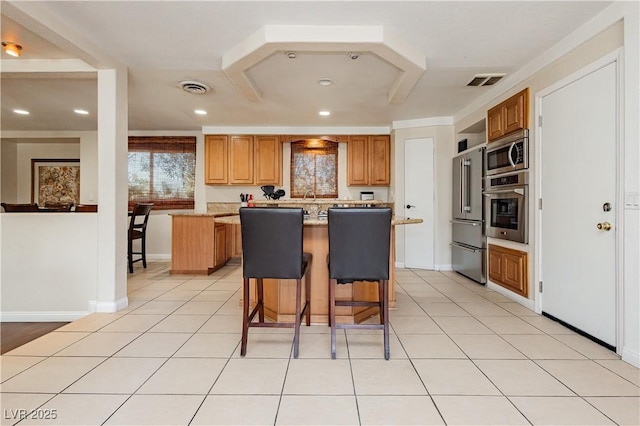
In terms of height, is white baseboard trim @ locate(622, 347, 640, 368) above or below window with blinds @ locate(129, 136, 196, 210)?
below

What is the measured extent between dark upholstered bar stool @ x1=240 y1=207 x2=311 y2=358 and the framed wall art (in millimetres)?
6213

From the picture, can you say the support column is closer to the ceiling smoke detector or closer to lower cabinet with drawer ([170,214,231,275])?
the ceiling smoke detector

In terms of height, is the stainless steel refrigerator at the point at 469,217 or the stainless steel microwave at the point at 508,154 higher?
the stainless steel microwave at the point at 508,154

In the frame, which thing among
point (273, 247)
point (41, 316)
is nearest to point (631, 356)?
point (273, 247)

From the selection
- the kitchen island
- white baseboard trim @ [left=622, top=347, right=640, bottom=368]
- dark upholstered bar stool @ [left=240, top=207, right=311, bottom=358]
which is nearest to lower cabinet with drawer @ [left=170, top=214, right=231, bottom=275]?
the kitchen island

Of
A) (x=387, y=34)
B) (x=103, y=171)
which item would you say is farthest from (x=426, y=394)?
(x=103, y=171)

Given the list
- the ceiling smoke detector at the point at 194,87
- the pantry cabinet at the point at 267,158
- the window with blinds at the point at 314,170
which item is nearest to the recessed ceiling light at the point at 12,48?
the ceiling smoke detector at the point at 194,87

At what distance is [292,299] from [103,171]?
6.93ft

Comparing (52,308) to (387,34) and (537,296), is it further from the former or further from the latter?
(537,296)

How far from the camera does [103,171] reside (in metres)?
2.92

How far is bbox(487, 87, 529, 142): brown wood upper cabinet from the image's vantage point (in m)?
3.07

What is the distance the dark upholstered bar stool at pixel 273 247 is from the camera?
2053 millimetres

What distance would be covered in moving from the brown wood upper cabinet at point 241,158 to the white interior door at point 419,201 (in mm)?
2238

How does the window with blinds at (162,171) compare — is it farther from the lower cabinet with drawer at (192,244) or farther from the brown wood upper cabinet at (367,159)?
the brown wood upper cabinet at (367,159)
